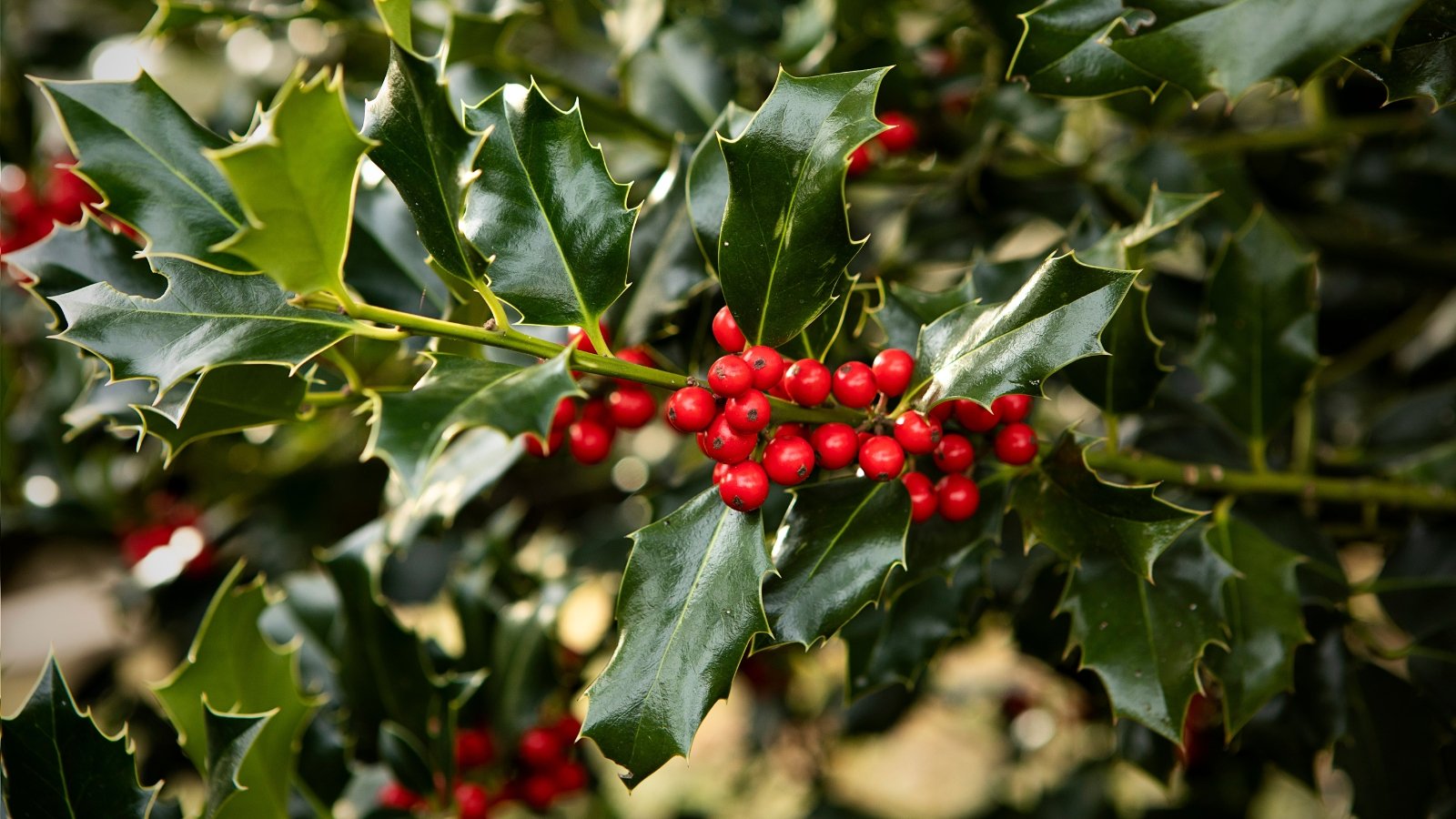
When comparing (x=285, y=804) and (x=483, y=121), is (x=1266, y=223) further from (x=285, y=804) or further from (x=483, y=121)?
(x=285, y=804)

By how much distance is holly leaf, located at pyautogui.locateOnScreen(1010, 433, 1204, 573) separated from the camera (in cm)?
76

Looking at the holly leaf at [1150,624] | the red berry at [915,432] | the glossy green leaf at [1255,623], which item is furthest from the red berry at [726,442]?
the glossy green leaf at [1255,623]

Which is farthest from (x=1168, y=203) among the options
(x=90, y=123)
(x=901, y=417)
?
(x=90, y=123)

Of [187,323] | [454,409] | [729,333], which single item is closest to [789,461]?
[729,333]

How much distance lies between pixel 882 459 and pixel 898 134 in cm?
76

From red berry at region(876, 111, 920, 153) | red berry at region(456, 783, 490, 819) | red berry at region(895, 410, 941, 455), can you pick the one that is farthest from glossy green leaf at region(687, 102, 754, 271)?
red berry at region(456, 783, 490, 819)

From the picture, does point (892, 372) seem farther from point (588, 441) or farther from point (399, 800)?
point (399, 800)

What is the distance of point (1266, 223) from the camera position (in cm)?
103

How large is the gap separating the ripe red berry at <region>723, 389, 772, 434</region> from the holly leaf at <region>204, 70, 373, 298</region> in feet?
1.02

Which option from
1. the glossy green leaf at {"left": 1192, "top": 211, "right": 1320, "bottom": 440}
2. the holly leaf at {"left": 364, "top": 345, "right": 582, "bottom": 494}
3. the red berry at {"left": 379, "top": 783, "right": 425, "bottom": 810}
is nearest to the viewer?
the holly leaf at {"left": 364, "top": 345, "right": 582, "bottom": 494}

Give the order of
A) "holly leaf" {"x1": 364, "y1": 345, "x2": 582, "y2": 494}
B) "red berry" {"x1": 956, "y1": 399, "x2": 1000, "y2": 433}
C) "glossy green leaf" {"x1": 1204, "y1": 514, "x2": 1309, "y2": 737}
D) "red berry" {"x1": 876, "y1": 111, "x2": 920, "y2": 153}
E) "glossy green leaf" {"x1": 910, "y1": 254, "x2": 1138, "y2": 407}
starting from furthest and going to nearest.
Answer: "red berry" {"x1": 876, "y1": 111, "x2": 920, "y2": 153}, "glossy green leaf" {"x1": 1204, "y1": 514, "x2": 1309, "y2": 737}, "red berry" {"x1": 956, "y1": 399, "x2": 1000, "y2": 433}, "glossy green leaf" {"x1": 910, "y1": 254, "x2": 1138, "y2": 407}, "holly leaf" {"x1": 364, "y1": 345, "x2": 582, "y2": 494}

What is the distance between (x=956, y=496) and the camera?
2.70 ft

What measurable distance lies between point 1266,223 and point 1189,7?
14.5 inches

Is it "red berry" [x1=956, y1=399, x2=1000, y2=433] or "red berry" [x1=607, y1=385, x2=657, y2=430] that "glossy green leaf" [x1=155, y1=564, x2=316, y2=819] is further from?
"red berry" [x1=956, y1=399, x2=1000, y2=433]
